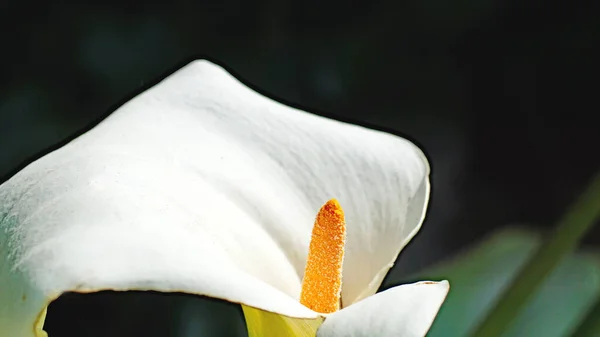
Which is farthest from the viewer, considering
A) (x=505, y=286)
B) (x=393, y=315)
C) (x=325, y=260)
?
(x=505, y=286)

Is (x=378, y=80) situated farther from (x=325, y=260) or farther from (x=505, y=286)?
(x=325, y=260)

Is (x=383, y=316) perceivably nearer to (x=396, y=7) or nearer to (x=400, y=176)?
(x=400, y=176)

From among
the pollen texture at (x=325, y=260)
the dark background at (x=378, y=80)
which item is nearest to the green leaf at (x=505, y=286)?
the dark background at (x=378, y=80)

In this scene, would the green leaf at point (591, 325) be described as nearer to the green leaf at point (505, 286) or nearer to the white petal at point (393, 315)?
the white petal at point (393, 315)

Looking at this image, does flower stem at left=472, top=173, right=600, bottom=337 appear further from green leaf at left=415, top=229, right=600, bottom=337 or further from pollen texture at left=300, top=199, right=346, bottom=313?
green leaf at left=415, top=229, right=600, bottom=337

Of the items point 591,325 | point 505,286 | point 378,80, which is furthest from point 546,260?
point 378,80

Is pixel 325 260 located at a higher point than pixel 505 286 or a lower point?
higher

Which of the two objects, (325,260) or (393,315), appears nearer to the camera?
(393,315)
